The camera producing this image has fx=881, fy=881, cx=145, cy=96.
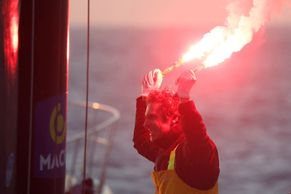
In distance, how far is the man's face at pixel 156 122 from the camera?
353 centimetres

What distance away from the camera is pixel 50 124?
330cm

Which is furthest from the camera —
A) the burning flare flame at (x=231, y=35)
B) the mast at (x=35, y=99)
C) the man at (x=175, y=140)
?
the burning flare flame at (x=231, y=35)

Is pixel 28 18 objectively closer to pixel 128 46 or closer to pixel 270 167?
pixel 270 167

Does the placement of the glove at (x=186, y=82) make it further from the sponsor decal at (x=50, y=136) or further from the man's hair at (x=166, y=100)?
the sponsor decal at (x=50, y=136)

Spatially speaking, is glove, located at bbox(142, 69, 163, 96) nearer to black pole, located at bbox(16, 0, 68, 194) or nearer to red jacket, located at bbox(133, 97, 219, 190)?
red jacket, located at bbox(133, 97, 219, 190)

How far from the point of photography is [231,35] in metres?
3.56

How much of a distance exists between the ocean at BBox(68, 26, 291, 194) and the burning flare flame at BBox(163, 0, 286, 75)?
7524 millimetres

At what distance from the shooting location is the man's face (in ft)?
11.6

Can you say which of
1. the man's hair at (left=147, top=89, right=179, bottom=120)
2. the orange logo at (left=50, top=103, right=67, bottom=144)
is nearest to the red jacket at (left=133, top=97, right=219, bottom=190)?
the man's hair at (left=147, top=89, right=179, bottom=120)

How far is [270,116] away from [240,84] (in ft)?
17.9

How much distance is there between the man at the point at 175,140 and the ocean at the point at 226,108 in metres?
7.48

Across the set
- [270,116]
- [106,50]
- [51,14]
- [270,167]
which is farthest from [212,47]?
[106,50]

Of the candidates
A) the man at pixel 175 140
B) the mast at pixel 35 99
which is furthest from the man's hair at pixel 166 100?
the mast at pixel 35 99

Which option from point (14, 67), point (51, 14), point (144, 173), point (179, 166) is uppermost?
point (51, 14)
